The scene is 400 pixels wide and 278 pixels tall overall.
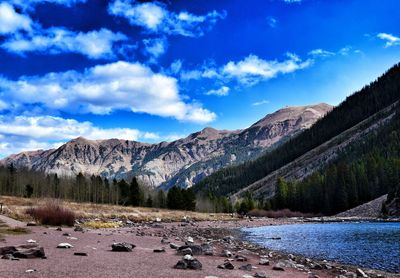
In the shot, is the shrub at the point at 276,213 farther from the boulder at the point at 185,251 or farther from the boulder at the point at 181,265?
the boulder at the point at 181,265

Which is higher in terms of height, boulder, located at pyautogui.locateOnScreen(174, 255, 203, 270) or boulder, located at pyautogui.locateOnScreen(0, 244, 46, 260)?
boulder, located at pyautogui.locateOnScreen(0, 244, 46, 260)

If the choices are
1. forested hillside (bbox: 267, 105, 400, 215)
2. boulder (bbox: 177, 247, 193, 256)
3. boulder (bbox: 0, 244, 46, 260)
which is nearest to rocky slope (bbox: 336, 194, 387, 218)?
forested hillside (bbox: 267, 105, 400, 215)

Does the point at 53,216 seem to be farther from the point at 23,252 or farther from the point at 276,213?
the point at 276,213

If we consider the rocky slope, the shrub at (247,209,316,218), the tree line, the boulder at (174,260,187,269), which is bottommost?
the shrub at (247,209,316,218)

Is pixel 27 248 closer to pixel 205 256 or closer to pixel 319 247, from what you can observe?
pixel 205 256

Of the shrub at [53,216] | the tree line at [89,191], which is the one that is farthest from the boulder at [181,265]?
the tree line at [89,191]

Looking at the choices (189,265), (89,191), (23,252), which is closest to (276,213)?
(89,191)

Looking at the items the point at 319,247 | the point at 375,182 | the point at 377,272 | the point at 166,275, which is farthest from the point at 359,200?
the point at 166,275

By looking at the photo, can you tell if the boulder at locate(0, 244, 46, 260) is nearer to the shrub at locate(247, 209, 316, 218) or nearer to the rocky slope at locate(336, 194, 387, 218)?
the rocky slope at locate(336, 194, 387, 218)

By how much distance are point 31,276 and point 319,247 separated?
32309mm

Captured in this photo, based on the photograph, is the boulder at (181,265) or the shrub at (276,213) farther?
the shrub at (276,213)

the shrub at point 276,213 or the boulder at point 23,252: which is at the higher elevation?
the boulder at point 23,252

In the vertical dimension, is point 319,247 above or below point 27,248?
below

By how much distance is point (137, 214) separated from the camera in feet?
313
